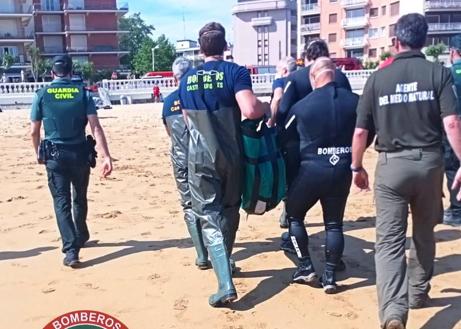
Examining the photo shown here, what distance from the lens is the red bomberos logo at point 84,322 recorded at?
3.30 metres

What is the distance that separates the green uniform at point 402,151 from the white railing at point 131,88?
30959 millimetres

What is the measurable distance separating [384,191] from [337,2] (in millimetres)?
78290

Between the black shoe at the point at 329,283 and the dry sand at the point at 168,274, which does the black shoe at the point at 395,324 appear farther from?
the black shoe at the point at 329,283

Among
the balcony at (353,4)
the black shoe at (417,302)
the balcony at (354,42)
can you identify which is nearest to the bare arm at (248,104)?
the black shoe at (417,302)

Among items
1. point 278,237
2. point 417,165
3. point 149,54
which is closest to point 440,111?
point 417,165

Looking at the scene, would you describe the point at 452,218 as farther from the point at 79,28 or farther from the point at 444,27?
the point at 79,28

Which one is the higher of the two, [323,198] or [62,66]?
[62,66]

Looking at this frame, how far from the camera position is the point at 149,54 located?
258 ft

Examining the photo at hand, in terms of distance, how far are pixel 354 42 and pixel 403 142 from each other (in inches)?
2963

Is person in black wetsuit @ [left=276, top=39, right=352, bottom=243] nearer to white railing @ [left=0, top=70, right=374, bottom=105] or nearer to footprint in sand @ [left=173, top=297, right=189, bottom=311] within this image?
footprint in sand @ [left=173, top=297, right=189, bottom=311]

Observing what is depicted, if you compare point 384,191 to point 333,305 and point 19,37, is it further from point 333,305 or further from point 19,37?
point 19,37

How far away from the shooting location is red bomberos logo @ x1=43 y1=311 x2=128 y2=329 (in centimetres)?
330

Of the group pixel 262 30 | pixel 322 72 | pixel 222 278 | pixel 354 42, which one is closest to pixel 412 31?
pixel 322 72

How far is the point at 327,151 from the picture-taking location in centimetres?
423
